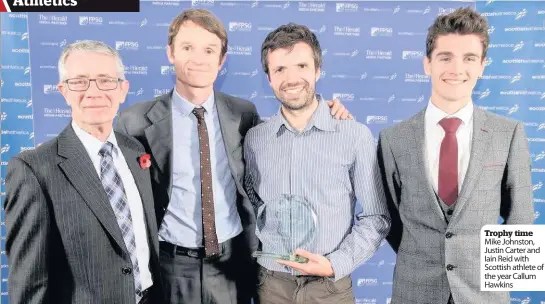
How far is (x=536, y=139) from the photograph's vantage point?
9.34 feet

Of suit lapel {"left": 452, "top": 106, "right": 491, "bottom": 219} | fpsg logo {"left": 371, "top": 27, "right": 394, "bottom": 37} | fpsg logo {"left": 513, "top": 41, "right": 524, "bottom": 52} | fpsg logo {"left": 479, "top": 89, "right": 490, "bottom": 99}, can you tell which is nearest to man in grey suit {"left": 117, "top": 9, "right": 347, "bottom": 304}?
suit lapel {"left": 452, "top": 106, "right": 491, "bottom": 219}

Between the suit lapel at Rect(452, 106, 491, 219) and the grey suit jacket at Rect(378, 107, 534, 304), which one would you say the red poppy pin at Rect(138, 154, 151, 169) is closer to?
the grey suit jacket at Rect(378, 107, 534, 304)

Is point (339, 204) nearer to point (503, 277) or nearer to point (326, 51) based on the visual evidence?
point (503, 277)

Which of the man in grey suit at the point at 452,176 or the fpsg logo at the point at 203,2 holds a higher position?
the fpsg logo at the point at 203,2

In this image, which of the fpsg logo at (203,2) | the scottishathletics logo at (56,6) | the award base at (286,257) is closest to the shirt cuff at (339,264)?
the award base at (286,257)

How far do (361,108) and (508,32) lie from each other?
0.99 meters

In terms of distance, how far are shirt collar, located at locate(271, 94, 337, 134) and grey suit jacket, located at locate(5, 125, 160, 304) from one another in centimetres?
82

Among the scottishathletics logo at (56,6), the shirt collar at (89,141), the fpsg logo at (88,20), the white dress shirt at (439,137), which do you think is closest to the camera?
the shirt collar at (89,141)

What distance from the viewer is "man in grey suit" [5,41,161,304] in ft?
5.48

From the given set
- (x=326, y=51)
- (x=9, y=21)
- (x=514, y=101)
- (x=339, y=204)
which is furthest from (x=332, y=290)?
(x=9, y=21)

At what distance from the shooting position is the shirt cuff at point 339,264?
6.55 ft

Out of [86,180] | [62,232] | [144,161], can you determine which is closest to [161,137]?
[144,161]

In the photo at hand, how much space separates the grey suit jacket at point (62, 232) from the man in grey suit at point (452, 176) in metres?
1.20

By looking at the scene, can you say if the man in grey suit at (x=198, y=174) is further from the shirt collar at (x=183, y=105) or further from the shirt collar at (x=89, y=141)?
the shirt collar at (x=89, y=141)
